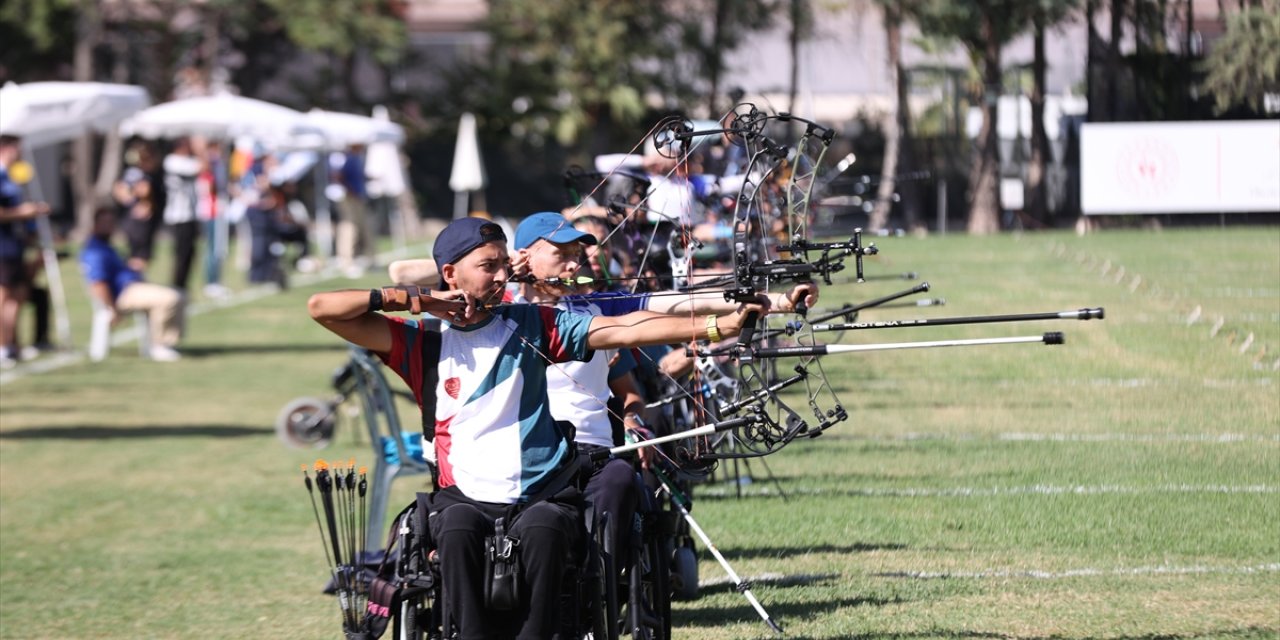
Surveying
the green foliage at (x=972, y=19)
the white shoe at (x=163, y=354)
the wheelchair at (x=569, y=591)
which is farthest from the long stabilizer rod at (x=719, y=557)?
the white shoe at (x=163, y=354)

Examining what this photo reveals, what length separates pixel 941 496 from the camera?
370 inches

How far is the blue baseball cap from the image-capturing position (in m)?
6.46

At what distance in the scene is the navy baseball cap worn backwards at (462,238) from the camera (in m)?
5.52

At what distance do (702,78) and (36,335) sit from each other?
25410mm

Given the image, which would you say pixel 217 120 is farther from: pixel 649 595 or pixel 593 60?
pixel 649 595

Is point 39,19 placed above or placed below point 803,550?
above

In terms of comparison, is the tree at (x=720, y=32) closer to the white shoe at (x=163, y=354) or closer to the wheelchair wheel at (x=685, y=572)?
the white shoe at (x=163, y=354)

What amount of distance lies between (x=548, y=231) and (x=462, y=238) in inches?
41.6

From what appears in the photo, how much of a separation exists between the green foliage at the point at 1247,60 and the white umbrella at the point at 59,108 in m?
9.80

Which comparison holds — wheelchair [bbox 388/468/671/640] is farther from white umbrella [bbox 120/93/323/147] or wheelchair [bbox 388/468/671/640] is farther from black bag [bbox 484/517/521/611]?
white umbrella [bbox 120/93/323/147]

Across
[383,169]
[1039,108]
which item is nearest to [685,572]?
[1039,108]

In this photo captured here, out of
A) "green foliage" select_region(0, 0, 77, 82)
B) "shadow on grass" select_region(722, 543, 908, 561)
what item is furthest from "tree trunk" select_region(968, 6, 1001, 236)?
"green foliage" select_region(0, 0, 77, 82)

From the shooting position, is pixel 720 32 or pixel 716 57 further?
pixel 720 32

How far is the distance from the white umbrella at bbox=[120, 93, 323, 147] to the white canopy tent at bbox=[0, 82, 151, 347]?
867 centimetres
